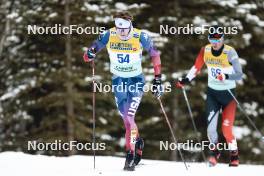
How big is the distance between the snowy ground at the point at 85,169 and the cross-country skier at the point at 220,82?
586mm

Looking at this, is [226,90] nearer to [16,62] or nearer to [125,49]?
[125,49]

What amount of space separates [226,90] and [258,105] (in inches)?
461

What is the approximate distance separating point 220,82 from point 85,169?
8.73 ft

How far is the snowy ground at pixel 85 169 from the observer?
789 cm

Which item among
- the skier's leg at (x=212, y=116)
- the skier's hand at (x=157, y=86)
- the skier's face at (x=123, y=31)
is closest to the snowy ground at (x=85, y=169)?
the skier's leg at (x=212, y=116)

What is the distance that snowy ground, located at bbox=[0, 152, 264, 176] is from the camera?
789cm

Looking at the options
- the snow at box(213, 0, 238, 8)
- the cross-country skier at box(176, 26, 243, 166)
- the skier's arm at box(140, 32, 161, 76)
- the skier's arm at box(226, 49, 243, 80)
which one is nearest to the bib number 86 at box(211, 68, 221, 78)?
the cross-country skier at box(176, 26, 243, 166)

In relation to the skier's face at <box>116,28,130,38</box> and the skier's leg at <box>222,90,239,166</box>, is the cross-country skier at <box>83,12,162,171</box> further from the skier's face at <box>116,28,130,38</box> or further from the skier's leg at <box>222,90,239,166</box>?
the skier's leg at <box>222,90,239,166</box>

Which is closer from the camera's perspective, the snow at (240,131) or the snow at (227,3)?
the snow at (227,3)

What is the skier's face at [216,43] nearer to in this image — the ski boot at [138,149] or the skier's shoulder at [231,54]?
the skier's shoulder at [231,54]

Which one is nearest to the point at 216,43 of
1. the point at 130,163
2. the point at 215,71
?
the point at 215,71

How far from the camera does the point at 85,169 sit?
8602 millimetres

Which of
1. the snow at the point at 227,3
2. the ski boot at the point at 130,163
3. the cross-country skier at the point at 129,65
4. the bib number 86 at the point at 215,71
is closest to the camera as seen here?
the ski boot at the point at 130,163

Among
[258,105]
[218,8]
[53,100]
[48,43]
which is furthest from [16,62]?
[258,105]
